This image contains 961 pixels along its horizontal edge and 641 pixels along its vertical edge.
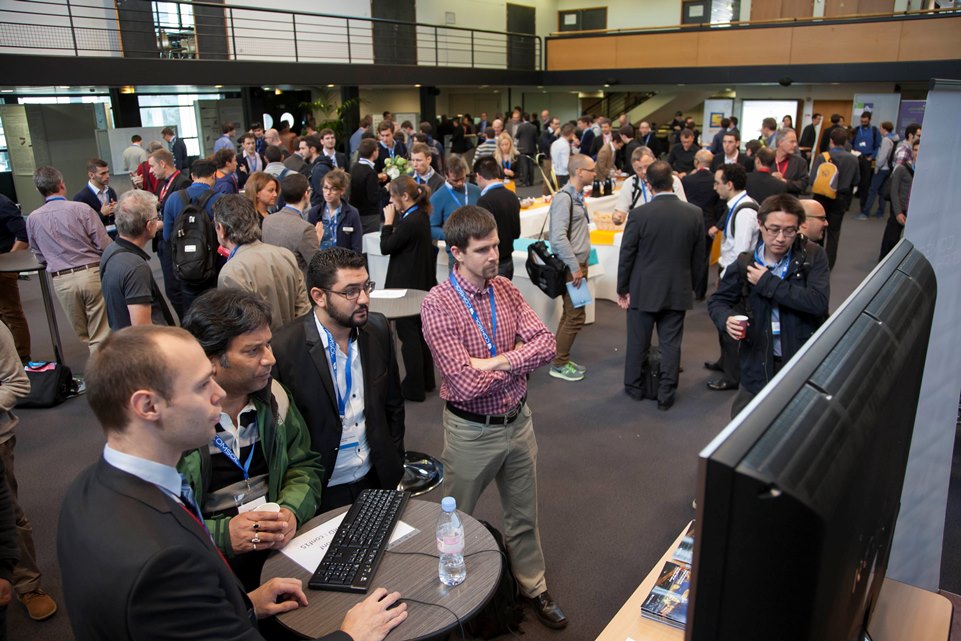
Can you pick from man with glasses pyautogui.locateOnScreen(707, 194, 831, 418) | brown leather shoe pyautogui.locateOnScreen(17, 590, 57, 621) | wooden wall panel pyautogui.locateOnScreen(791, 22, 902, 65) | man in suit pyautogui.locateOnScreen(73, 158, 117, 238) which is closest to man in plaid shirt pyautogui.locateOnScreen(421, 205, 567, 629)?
man with glasses pyautogui.locateOnScreen(707, 194, 831, 418)

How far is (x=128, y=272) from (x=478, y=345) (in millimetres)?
2289

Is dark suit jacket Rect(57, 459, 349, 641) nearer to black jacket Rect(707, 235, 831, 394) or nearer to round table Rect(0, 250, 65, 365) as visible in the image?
black jacket Rect(707, 235, 831, 394)

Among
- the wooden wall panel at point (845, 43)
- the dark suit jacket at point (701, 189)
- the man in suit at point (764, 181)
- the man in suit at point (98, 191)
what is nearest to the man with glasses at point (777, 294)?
the man in suit at point (764, 181)

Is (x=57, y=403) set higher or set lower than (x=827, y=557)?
lower

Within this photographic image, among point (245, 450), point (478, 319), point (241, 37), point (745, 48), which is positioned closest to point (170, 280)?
point (478, 319)

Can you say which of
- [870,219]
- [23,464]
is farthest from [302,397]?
[870,219]

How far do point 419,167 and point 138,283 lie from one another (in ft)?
10.9

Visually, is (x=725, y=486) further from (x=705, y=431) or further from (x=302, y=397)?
(x=705, y=431)

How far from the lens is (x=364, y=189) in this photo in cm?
715

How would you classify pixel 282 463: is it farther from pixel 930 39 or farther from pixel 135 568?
pixel 930 39

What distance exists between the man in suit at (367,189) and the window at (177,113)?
26.1 ft

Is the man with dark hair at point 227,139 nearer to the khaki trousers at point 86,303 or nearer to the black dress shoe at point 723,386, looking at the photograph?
the khaki trousers at point 86,303

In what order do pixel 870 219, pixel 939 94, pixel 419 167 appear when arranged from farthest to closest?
1. pixel 870 219
2. pixel 419 167
3. pixel 939 94

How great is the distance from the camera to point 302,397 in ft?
7.88
